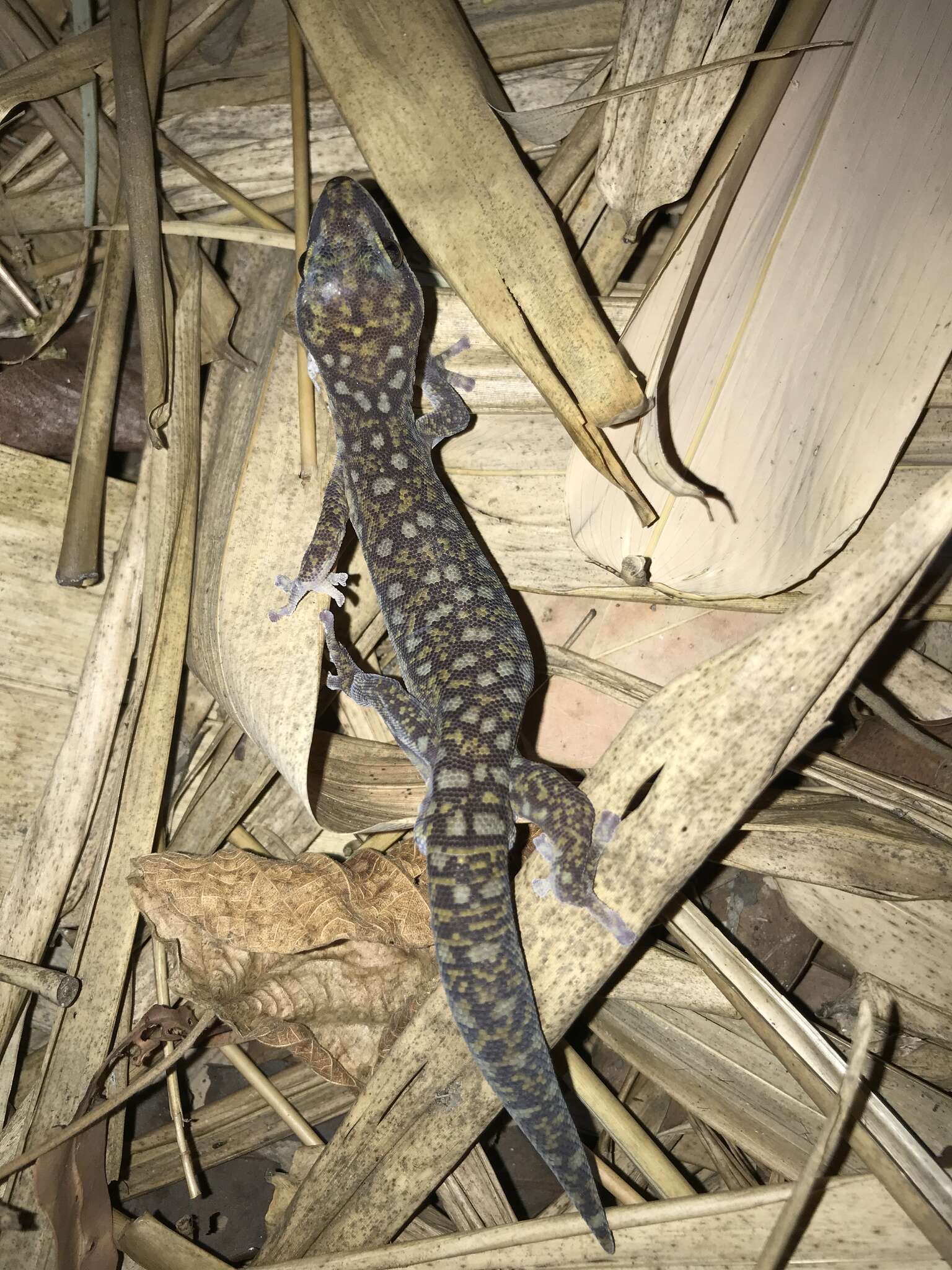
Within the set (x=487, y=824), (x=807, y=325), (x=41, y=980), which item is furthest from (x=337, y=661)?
(x=807, y=325)

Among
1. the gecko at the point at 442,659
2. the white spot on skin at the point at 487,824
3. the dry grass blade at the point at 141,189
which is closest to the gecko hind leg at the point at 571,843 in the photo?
the gecko at the point at 442,659

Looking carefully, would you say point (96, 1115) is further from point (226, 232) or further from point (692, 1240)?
point (226, 232)

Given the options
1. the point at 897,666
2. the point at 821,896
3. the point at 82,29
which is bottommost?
the point at 821,896

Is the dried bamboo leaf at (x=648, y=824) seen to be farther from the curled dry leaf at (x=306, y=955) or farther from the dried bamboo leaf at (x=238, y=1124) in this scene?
the dried bamboo leaf at (x=238, y=1124)

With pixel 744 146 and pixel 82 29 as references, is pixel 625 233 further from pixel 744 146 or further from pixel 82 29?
pixel 82 29

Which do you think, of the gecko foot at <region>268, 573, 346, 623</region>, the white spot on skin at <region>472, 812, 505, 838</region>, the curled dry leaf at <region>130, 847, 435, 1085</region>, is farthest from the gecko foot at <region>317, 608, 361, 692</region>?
the white spot on skin at <region>472, 812, 505, 838</region>

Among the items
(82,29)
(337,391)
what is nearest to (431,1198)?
(337,391)
